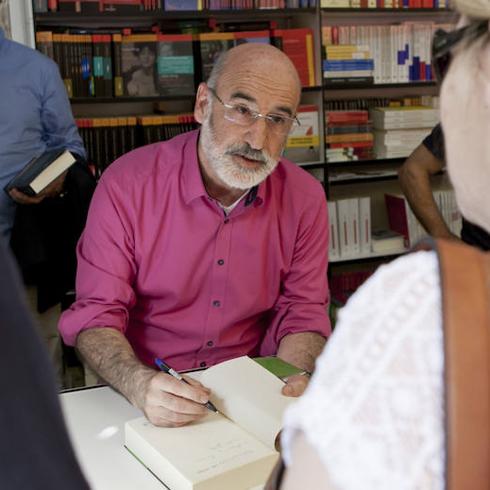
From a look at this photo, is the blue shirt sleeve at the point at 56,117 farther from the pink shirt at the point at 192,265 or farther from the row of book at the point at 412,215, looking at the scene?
the row of book at the point at 412,215

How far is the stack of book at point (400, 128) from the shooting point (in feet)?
13.0

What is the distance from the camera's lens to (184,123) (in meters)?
3.65

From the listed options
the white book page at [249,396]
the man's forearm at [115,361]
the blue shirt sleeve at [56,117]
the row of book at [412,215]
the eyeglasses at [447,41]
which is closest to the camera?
the eyeglasses at [447,41]

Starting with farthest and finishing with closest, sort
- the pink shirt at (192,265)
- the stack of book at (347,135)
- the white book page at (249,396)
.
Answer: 1. the stack of book at (347,135)
2. the pink shirt at (192,265)
3. the white book page at (249,396)

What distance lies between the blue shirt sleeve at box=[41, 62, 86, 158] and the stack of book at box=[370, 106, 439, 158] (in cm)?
172

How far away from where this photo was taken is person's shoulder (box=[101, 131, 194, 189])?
1.93 m

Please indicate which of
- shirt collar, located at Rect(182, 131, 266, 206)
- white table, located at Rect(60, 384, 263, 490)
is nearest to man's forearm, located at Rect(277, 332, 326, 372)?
white table, located at Rect(60, 384, 263, 490)

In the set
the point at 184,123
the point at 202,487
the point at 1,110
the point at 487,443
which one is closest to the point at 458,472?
the point at 487,443

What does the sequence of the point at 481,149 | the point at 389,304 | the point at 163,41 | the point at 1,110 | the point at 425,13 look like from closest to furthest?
the point at 389,304, the point at 481,149, the point at 1,110, the point at 163,41, the point at 425,13

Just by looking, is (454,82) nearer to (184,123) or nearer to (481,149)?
(481,149)

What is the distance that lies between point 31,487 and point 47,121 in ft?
8.97

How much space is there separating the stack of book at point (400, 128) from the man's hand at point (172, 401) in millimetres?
2854

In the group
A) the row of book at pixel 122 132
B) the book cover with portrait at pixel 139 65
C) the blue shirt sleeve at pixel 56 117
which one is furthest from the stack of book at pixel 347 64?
the blue shirt sleeve at pixel 56 117

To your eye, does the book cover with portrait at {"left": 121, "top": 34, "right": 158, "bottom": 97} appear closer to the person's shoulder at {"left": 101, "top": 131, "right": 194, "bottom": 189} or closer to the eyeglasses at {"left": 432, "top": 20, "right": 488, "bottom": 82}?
the person's shoulder at {"left": 101, "top": 131, "right": 194, "bottom": 189}
